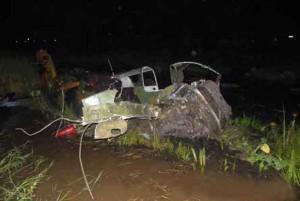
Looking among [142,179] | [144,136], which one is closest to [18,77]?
[144,136]

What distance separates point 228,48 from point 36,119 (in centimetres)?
1753

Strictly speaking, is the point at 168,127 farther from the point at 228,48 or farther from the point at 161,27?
the point at 161,27

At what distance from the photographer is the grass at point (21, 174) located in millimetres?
5168

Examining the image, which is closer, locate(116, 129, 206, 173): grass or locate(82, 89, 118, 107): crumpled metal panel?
locate(116, 129, 206, 173): grass

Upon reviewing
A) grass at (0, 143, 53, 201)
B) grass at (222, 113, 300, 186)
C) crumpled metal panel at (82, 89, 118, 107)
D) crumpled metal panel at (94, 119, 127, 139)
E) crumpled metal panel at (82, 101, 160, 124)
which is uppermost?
crumpled metal panel at (82, 89, 118, 107)

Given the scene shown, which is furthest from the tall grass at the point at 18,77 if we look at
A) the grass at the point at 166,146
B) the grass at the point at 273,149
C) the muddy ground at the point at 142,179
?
the grass at the point at 273,149

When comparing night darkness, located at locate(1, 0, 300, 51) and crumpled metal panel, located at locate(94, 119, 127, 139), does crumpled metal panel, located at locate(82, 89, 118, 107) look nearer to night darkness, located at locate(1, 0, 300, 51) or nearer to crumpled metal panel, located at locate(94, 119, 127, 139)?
crumpled metal panel, located at locate(94, 119, 127, 139)

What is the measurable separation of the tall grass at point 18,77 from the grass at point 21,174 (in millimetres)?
4847

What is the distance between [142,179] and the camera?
6117mm

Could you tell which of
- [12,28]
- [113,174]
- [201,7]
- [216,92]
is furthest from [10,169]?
[12,28]

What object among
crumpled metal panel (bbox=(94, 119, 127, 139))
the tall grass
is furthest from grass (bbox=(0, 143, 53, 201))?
the tall grass

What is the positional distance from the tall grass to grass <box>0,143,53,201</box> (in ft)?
15.9

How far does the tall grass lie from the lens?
11.7 m

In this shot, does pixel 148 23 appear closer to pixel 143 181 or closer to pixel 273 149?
pixel 273 149
